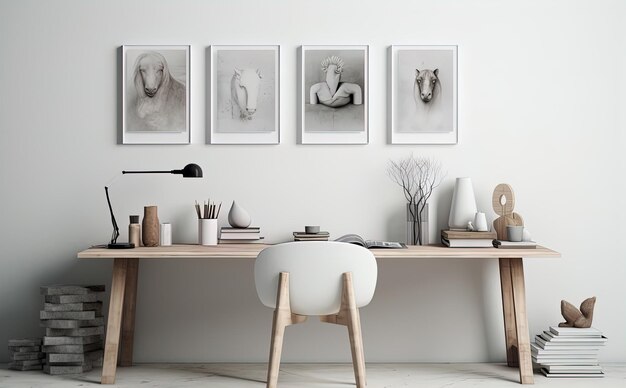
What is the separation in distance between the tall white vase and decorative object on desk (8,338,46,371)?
2.35 m

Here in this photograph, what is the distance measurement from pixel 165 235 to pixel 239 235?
397mm

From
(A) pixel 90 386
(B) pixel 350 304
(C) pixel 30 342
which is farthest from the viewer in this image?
(C) pixel 30 342

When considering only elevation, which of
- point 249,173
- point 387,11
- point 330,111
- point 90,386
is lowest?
point 90,386

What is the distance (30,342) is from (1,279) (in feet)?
1.51

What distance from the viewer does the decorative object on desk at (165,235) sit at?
385cm

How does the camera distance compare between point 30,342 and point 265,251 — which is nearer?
point 265,251

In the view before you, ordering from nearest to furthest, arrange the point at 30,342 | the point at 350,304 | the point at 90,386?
the point at 350,304
the point at 90,386
the point at 30,342

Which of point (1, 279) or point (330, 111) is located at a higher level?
point (330, 111)

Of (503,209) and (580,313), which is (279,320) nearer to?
(503,209)

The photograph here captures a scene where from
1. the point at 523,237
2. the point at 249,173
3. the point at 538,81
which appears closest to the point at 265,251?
the point at 249,173

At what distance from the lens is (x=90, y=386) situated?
351 cm

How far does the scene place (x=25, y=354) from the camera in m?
3.83

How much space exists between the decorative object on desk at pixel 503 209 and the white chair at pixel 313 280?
1024 millimetres

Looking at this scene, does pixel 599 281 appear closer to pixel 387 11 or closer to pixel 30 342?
pixel 387 11
